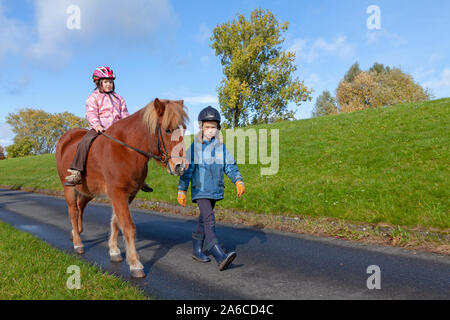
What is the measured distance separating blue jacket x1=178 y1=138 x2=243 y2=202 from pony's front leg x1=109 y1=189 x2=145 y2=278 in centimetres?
85

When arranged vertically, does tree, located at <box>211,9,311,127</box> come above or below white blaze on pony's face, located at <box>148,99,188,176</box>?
above

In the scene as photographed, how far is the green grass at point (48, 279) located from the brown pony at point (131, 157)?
626 mm

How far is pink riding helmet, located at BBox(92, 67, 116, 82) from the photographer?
558 centimetres

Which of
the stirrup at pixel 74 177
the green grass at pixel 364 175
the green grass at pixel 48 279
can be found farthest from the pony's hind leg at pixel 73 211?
the green grass at pixel 364 175

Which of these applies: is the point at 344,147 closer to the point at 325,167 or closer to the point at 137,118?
the point at 325,167

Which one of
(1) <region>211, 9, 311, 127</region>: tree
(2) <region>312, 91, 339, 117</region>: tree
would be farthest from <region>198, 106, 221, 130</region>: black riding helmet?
(2) <region>312, 91, 339, 117</region>: tree

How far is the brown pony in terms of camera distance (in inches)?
173

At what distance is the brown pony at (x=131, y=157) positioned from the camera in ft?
14.4

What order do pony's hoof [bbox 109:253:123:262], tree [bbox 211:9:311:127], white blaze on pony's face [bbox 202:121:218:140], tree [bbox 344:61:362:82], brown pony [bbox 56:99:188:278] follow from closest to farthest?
brown pony [bbox 56:99:188:278] < white blaze on pony's face [bbox 202:121:218:140] < pony's hoof [bbox 109:253:123:262] < tree [bbox 211:9:311:127] < tree [bbox 344:61:362:82]

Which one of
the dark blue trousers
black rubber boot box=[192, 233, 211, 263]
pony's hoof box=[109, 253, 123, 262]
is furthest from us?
pony's hoof box=[109, 253, 123, 262]

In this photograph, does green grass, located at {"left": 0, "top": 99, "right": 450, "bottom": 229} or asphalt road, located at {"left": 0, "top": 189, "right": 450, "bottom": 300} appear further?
green grass, located at {"left": 0, "top": 99, "right": 450, "bottom": 229}

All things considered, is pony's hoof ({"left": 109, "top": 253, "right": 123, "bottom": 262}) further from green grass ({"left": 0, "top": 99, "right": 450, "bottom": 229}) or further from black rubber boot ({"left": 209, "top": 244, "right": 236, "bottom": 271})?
green grass ({"left": 0, "top": 99, "right": 450, "bottom": 229})

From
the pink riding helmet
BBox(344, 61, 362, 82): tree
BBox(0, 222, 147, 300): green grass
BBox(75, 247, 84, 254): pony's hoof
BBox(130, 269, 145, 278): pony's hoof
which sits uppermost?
BBox(344, 61, 362, 82): tree
